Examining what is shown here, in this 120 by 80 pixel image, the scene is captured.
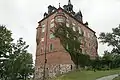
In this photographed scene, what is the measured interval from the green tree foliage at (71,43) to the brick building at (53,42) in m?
1.20

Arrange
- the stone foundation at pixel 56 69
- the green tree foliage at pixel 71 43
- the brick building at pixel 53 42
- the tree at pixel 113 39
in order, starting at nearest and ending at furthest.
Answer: the tree at pixel 113 39, the stone foundation at pixel 56 69, the brick building at pixel 53 42, the green tree foliage at pixel 71 43

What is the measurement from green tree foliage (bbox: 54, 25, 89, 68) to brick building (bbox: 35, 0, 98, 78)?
1195 mm

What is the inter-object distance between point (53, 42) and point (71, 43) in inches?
197

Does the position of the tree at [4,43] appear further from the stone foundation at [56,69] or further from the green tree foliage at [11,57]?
the stone foundation at [56,69]

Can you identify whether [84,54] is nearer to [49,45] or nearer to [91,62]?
[91,62]

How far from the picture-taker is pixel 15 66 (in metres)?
52.5

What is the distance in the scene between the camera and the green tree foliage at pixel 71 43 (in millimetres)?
55469

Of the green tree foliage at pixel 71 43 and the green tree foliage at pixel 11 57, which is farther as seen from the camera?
the green tree foliage at pixel 71 43

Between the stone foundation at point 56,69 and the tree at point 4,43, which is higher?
the tree at point 4,43

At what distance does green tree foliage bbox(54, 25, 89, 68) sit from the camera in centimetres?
5547

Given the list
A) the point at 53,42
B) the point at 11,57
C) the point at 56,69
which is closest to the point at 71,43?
the point at 53,42

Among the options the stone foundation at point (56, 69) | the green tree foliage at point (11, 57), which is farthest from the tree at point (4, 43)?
the stone foundation at point (56, 69)

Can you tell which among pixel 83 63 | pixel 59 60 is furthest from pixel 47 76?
pixel 83 63

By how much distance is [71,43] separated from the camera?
57.0 meters
